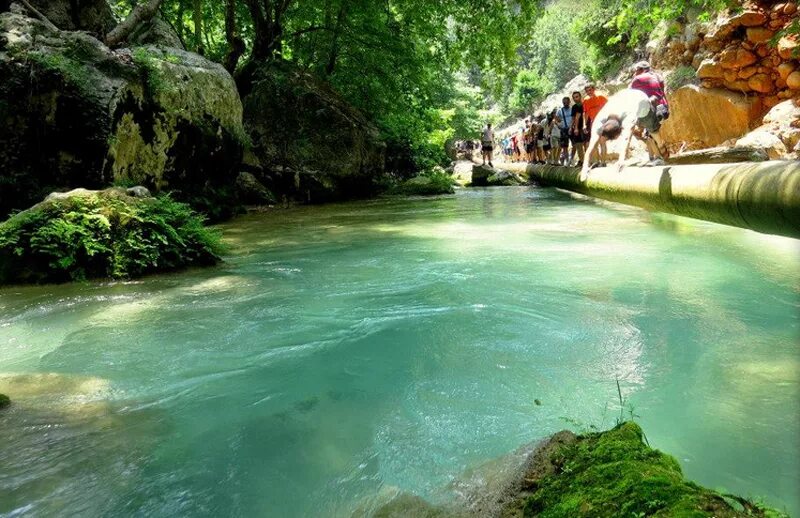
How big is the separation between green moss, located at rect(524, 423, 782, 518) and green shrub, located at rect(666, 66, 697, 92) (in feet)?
73.3

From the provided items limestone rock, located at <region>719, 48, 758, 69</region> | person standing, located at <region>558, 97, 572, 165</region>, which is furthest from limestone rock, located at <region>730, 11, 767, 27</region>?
person standing, located at <region>558, 97, 572, 165</region>

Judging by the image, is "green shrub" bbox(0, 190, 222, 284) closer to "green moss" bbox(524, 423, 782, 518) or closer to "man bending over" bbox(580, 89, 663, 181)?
"green moss" bbox(524, 423, 782, 518)

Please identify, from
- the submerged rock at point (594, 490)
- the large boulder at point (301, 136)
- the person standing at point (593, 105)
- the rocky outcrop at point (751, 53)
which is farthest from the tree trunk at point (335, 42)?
the submerged rock at point (594, 490)

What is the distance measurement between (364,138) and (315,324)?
12.2 meters

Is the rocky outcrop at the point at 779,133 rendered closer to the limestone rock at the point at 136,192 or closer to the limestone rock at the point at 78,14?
the limestone rock at the point at 136,192

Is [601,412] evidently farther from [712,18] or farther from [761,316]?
[712,18]

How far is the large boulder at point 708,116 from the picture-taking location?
1793 centimetres

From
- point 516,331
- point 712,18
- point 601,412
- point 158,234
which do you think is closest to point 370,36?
point 158,234

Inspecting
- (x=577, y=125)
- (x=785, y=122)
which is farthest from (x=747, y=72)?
(x=577, y=125)

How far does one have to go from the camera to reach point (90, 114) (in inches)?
324

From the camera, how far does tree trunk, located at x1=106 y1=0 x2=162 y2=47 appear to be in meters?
10.5

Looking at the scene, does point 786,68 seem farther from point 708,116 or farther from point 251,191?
point 251,191

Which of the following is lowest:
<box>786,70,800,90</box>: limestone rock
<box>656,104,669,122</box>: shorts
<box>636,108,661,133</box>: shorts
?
<box>636,108,661,133</box>: shorts

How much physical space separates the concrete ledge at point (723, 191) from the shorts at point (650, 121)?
0.98m
